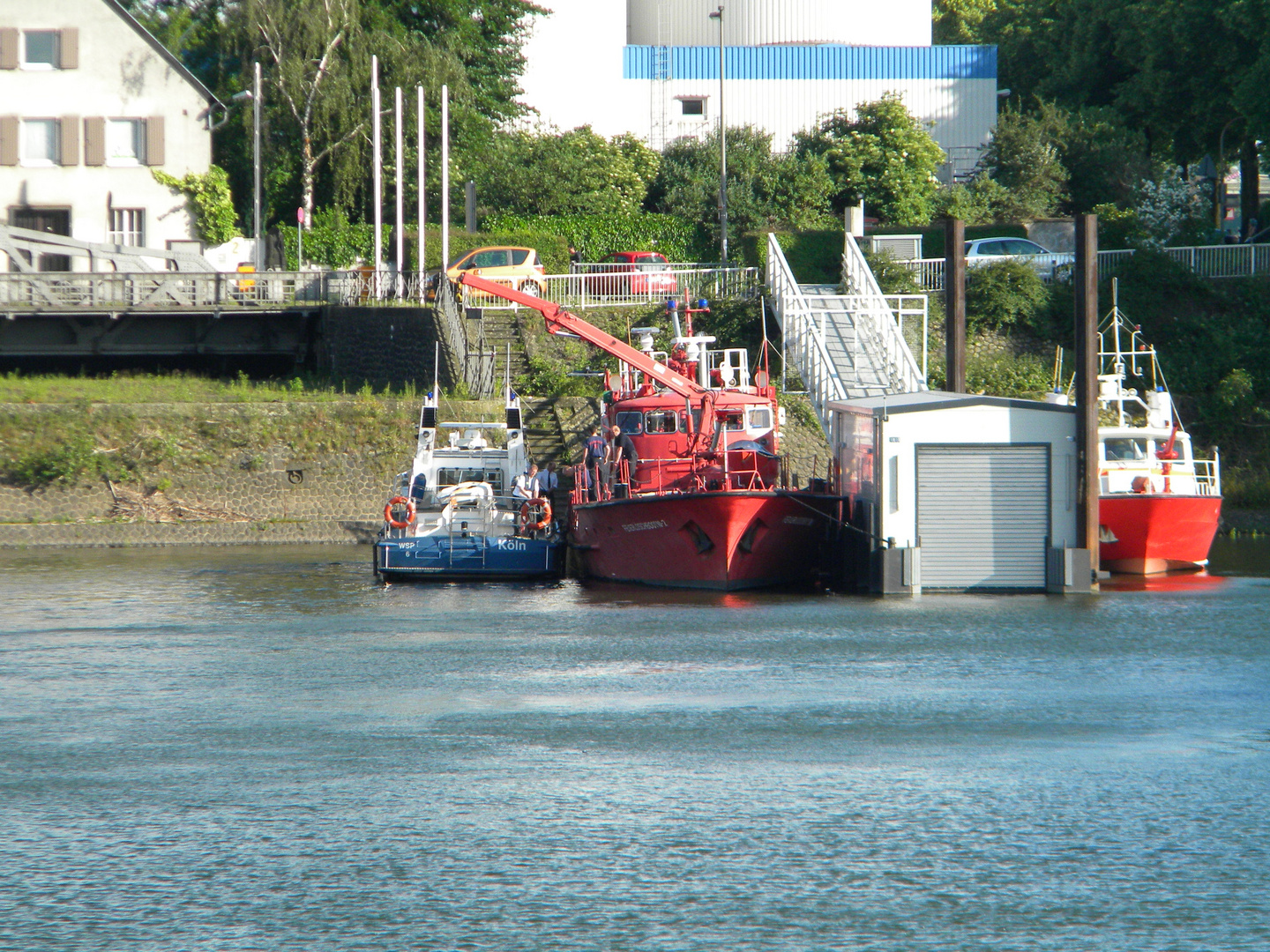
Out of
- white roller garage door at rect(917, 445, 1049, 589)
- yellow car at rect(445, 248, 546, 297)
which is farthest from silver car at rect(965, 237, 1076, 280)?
Result: white roller garage door at rect(917, 445, 1049, 589)

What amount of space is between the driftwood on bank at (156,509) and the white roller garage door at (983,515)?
14920 millimetres

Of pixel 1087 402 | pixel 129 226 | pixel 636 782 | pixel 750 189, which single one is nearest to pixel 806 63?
pixel 750 189

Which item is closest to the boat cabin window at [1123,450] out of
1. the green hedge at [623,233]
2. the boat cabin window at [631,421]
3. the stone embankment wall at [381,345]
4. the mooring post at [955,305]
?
the mooring post at [955,305]

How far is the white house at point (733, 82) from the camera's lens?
56.1m

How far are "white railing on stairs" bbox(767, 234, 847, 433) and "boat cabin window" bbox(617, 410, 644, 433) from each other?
4136mm

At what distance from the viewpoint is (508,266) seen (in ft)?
128

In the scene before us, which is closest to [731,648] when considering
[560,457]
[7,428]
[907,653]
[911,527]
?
[907,653]

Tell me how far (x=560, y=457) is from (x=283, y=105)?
2022 cm

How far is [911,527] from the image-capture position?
22.6 meters

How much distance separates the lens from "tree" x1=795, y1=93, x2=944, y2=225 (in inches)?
1951

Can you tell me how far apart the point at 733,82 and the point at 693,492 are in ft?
119

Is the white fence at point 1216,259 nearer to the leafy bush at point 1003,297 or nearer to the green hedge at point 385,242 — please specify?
the leafy bush at point 1003,297

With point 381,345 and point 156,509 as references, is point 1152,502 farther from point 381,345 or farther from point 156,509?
point 156,509

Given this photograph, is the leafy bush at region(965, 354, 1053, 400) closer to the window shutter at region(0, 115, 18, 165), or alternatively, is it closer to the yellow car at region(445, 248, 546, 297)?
the yellow car at region(445, 248, 546, 297)
